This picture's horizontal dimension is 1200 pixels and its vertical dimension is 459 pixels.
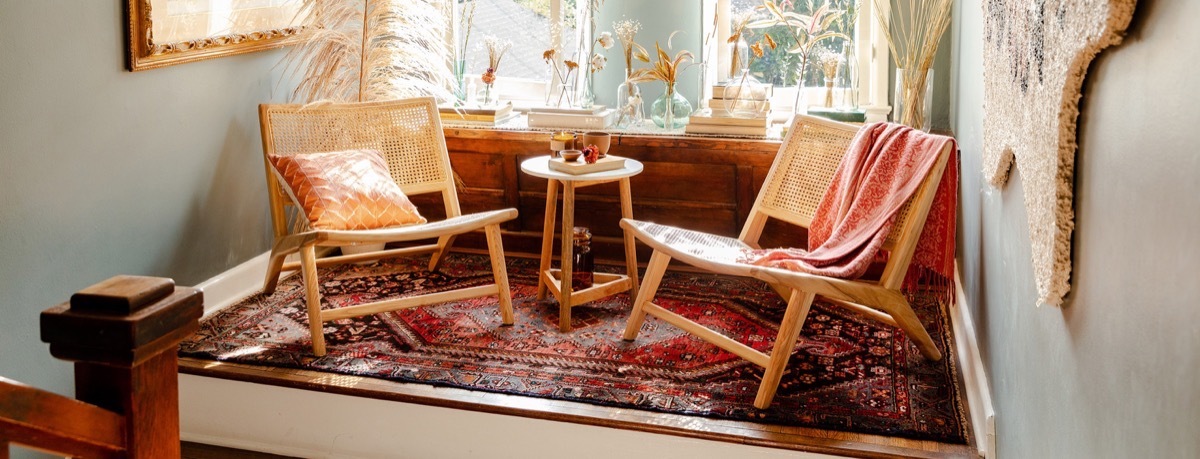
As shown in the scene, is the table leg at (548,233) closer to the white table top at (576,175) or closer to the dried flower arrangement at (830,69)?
the white table top at (576,175)

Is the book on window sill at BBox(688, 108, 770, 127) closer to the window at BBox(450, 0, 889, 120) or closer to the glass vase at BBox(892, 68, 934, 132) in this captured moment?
the window at BBox(450, 0, 889, 120)

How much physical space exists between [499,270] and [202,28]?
4.52 ft

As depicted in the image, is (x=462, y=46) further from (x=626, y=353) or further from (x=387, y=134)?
(x=626, y=353)

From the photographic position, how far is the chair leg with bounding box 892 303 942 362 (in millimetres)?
3146

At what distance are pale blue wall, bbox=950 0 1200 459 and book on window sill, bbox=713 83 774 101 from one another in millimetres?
2433

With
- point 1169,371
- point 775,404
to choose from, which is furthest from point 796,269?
point 1169,371

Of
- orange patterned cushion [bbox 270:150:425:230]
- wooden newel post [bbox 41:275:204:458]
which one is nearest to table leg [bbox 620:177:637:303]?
orange patterned cushion [bbox 270:150:425:230]

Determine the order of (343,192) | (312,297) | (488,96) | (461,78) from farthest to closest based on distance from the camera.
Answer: (461,78) → (488,96) → (343,192) → (312,297)

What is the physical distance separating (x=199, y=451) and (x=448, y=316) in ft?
3.27

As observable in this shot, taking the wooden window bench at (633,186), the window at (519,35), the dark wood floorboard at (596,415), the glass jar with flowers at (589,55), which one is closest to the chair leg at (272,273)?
the dark wood floorboard at (596,415)

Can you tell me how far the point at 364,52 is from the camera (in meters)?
4.33

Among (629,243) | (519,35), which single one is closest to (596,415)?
(629,243)

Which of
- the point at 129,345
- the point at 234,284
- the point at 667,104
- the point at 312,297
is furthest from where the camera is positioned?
the point at 667,104

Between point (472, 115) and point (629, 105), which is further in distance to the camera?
point (472, 115)
